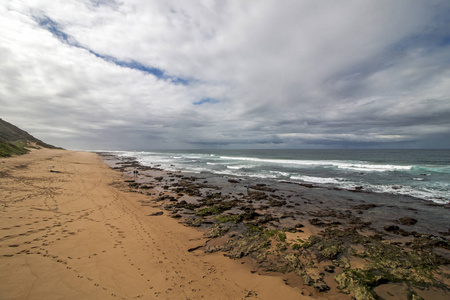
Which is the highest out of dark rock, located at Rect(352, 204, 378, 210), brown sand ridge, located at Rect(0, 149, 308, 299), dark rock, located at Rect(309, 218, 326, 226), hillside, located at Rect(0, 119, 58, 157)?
hillside, located at Rect(0, 119, 58, 157)

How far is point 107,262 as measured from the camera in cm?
580

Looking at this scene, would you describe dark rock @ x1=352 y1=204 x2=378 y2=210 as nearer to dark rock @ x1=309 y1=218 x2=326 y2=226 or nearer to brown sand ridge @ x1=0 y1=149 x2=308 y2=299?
dark rock @ x1=309 y1=218 x2=326 y2=226

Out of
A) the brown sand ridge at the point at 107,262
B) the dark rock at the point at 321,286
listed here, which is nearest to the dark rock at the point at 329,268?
the dark rock at the point at 321,286

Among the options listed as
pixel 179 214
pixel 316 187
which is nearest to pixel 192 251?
pixel 179 214

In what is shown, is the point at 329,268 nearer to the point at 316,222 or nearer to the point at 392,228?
the point at 316,222

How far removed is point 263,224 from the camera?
1029 centimetres

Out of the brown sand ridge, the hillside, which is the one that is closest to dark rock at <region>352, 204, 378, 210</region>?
the brown sand ridge

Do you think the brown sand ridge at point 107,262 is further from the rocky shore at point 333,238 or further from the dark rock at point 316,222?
the dark rock at point 316,222

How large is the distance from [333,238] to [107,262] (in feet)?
30.8

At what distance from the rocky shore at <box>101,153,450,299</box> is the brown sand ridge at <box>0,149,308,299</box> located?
97 cm

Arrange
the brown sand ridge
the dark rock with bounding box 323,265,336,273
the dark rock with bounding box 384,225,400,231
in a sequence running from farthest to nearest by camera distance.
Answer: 1. the dark rock with bounding box 384,225,400,231
2. the dark rock with bounding box 323,265,336,273
3. the brown sand ridge

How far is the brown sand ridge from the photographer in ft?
15.2

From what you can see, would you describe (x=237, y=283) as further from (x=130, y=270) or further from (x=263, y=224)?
(x=263, y=224)

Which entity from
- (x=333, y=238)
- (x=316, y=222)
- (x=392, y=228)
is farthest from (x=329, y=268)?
(x=392, y=228)
